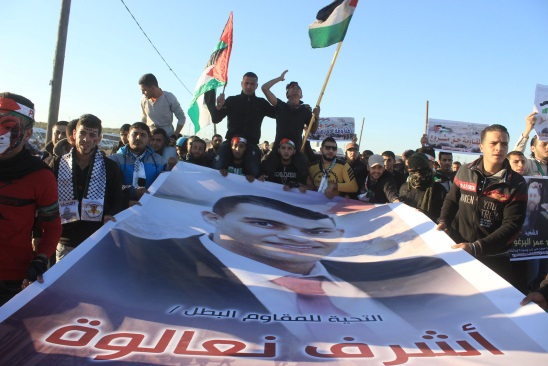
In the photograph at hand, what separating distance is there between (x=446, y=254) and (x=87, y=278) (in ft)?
7.95

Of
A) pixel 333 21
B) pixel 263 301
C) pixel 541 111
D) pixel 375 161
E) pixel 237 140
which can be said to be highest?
pixel 333 21

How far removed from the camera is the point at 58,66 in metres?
7.27

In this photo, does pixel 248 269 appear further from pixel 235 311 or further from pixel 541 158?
pixel 541 158

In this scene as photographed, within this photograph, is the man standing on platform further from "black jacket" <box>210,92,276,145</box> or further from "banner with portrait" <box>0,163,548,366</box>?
"banner with portrait" <box>0,163,548,366</box>

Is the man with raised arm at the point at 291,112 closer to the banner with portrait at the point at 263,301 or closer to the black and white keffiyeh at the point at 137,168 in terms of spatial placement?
the black and white keffiyeh at the point at 137,168

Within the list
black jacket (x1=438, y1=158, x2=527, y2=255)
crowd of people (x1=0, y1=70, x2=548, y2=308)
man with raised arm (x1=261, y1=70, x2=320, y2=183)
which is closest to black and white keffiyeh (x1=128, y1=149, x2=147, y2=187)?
crowd of people (x1=0, y1=70, x2=548, y2=308)

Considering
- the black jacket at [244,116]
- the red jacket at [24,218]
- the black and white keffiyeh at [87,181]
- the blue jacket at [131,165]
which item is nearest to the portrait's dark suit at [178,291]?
the red jacket at [24,218]

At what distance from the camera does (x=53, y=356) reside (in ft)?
5.95

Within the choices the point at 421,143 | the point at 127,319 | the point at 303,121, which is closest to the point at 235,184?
the point at 303,121

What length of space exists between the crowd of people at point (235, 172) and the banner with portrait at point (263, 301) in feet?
0.74

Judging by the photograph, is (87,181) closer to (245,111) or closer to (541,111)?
(245,111)

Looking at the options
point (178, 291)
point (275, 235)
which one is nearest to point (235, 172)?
point (275, 235)

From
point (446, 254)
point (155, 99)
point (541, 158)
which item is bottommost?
point (446, 254)

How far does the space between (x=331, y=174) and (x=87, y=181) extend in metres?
2.94
